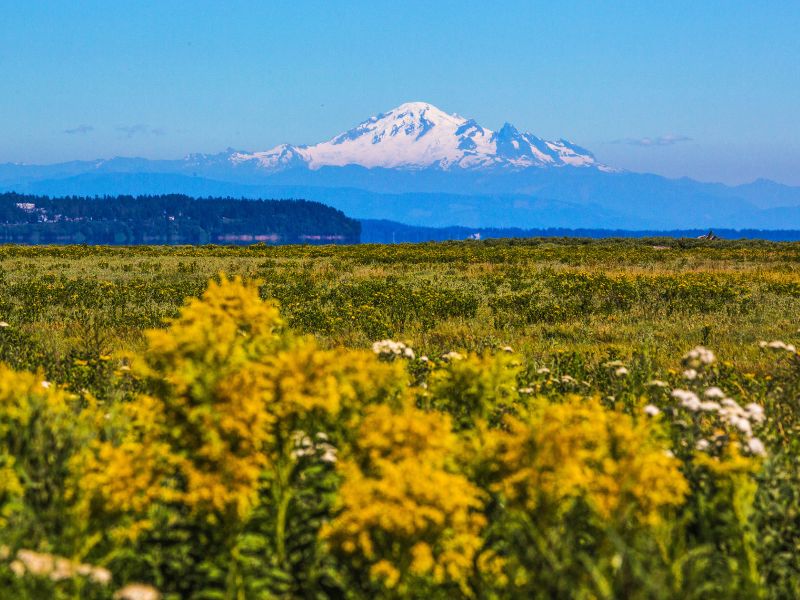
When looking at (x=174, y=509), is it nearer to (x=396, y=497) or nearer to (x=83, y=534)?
(x=83, y=534)

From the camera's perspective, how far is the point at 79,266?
3784cm

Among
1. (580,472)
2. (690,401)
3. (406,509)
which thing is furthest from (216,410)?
(690,401)

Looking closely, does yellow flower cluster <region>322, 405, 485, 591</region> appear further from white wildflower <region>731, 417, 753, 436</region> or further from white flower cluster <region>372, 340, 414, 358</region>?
white flower cluster <region>372, 340, 414, 358</region>

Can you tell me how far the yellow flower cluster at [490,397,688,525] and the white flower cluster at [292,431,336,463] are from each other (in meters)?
1.25

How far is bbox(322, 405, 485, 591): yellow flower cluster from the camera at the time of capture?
361cm

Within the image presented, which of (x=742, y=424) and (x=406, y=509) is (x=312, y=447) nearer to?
(x=406, y=509)

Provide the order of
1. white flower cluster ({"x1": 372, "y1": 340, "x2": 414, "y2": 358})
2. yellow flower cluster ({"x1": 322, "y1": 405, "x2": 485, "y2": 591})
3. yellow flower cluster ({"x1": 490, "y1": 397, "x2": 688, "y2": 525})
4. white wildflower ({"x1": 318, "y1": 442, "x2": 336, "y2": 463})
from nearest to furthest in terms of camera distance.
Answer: yellow flower cluster ({"x1": 322, "y1": 405, "x2": 485, "y2": 591}) < yellow flower cluster ({"x1": 490, "y1": 397, "x2": 688, "y2": 525}) < white wildflower ({"x1": 318, "y1": 442, "x2": 336, "y2": 463}) < white flower cluster ({"x1": 372, "y1": 340, "x2": 414, "y2": 358})

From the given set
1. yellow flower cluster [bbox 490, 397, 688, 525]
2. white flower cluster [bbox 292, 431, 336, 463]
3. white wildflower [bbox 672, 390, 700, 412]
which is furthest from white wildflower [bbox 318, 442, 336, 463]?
white wildflower [bbox 672, 390, 700, 412]

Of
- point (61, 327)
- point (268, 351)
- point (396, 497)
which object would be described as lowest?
point (61, 327)

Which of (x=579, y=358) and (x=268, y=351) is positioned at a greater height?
(x=268, y=351)

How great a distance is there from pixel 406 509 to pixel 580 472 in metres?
1.10

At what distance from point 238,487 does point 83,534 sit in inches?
36.7

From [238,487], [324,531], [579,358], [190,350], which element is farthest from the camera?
[579,358]

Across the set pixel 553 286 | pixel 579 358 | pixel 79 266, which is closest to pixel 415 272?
pixel 553 286
